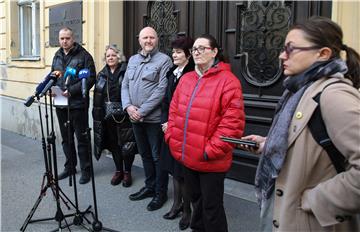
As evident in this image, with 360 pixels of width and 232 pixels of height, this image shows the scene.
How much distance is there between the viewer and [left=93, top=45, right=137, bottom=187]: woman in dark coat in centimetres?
502

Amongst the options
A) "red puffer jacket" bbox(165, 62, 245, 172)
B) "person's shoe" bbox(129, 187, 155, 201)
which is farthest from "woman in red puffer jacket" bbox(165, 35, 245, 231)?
"person's shoe" bbox(129, 187, 155, 201)

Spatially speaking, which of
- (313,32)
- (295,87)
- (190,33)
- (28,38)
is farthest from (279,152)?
(28,38)

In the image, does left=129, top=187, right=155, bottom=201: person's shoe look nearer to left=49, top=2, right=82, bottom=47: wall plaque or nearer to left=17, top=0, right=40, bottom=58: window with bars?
left=49, top=2, right=82, bottom=47: wall plaque

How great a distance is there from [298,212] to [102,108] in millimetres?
3637

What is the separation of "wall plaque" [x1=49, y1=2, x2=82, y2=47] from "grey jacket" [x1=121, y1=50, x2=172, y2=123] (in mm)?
2954

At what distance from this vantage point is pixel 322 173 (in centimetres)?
181

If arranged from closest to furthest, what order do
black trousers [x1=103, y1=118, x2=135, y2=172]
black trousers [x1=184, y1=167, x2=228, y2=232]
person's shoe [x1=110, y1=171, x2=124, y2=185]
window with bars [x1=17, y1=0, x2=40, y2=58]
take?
black trousers [x1=184, y1=167, x2=228, y2=232] → black trousers [x1=103, y1=118, x2=135, y2=172] → person's shoe [x1=110, y1=171, x2=124, y2=185] → window with bars [x1=17, y1=0, x2=40, y2=58]

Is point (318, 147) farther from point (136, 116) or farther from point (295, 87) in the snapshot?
point (136, 116)

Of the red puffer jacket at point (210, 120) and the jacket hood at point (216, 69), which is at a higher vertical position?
the jacket hood at point (216, 69)

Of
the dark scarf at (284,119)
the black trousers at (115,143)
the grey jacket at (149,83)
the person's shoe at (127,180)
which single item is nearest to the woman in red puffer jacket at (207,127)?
the grey jacket at (149,83)

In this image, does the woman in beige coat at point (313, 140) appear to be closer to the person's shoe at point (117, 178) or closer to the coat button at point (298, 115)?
the coat button at point (298, 115)

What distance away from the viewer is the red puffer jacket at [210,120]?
3158 mm

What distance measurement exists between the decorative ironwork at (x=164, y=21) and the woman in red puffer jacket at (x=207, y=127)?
9.23 ft

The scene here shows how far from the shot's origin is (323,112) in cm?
175
